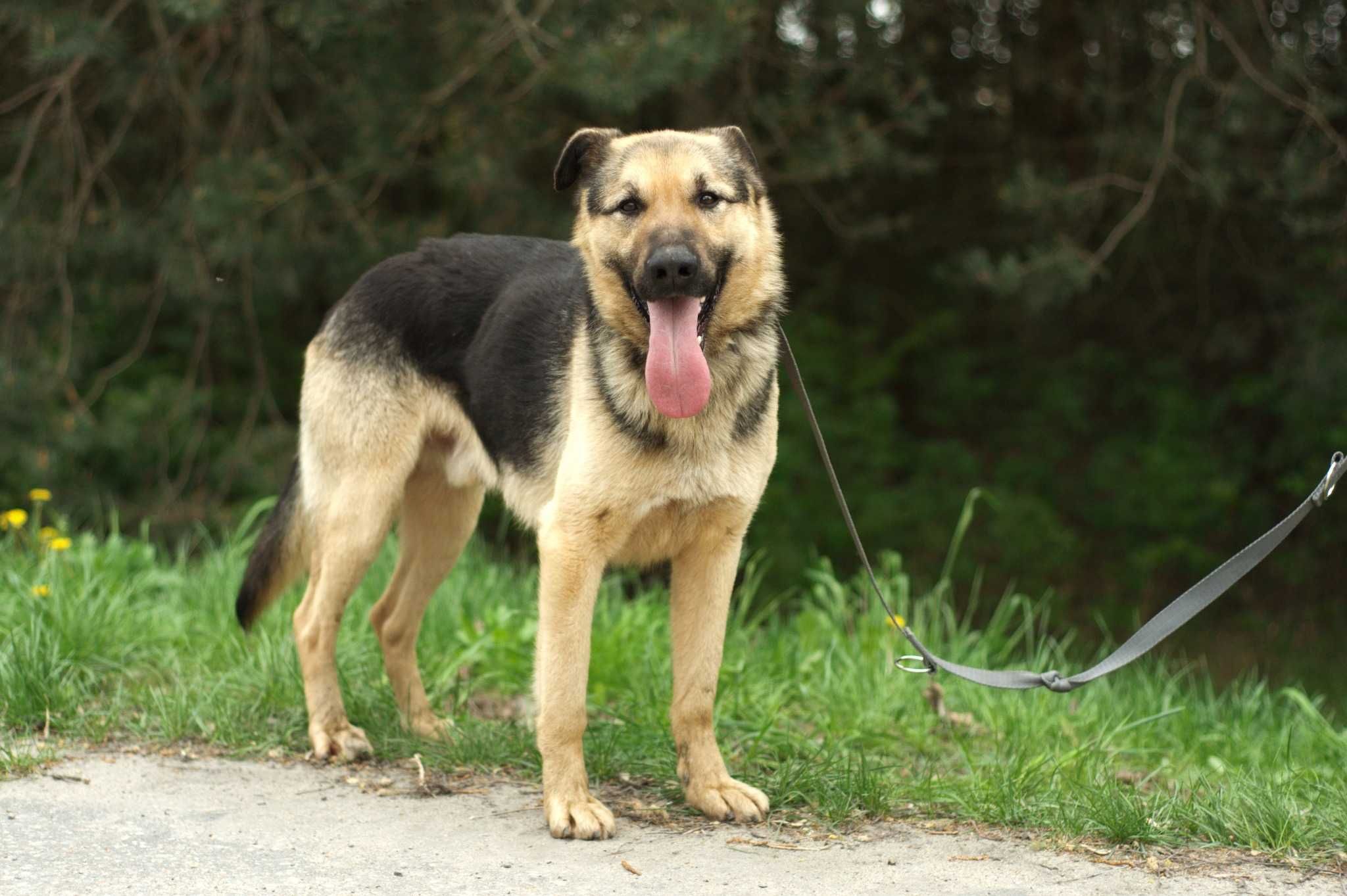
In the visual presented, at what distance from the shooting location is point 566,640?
4.18 meters

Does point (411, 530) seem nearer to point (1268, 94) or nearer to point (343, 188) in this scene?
point (343, 188)

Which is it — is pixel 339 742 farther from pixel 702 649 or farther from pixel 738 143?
pixel 738 143

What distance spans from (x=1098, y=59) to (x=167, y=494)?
7463 mm

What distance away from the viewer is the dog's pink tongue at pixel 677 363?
394cm

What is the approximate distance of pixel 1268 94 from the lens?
31.1 ft

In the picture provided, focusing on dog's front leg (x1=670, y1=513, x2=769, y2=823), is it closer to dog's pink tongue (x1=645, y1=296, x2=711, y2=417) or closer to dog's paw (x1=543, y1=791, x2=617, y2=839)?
dog's paw (x1=543, y1=791, x2=617, y2=839)

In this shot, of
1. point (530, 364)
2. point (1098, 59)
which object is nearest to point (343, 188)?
point (530, 364)

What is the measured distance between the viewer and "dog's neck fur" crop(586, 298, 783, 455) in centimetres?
414

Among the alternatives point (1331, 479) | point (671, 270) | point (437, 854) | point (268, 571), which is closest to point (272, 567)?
point (268, 571)

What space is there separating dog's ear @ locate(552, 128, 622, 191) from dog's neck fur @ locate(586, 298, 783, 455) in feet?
1.30

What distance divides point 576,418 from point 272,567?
1.63m

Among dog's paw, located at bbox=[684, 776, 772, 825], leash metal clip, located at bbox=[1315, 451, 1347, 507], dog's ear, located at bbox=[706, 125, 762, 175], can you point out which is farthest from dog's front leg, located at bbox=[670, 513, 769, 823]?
leash metal clip, located at bbox=[1315, 451, 1347, 507]

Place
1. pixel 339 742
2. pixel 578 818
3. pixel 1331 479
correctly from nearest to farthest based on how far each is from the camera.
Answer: pixel 1331 479 → pixel 578 818 → pixel 339 742

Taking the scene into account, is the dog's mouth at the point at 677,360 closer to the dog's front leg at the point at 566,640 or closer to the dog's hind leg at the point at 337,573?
the dog's front leg at the point at 566,640
